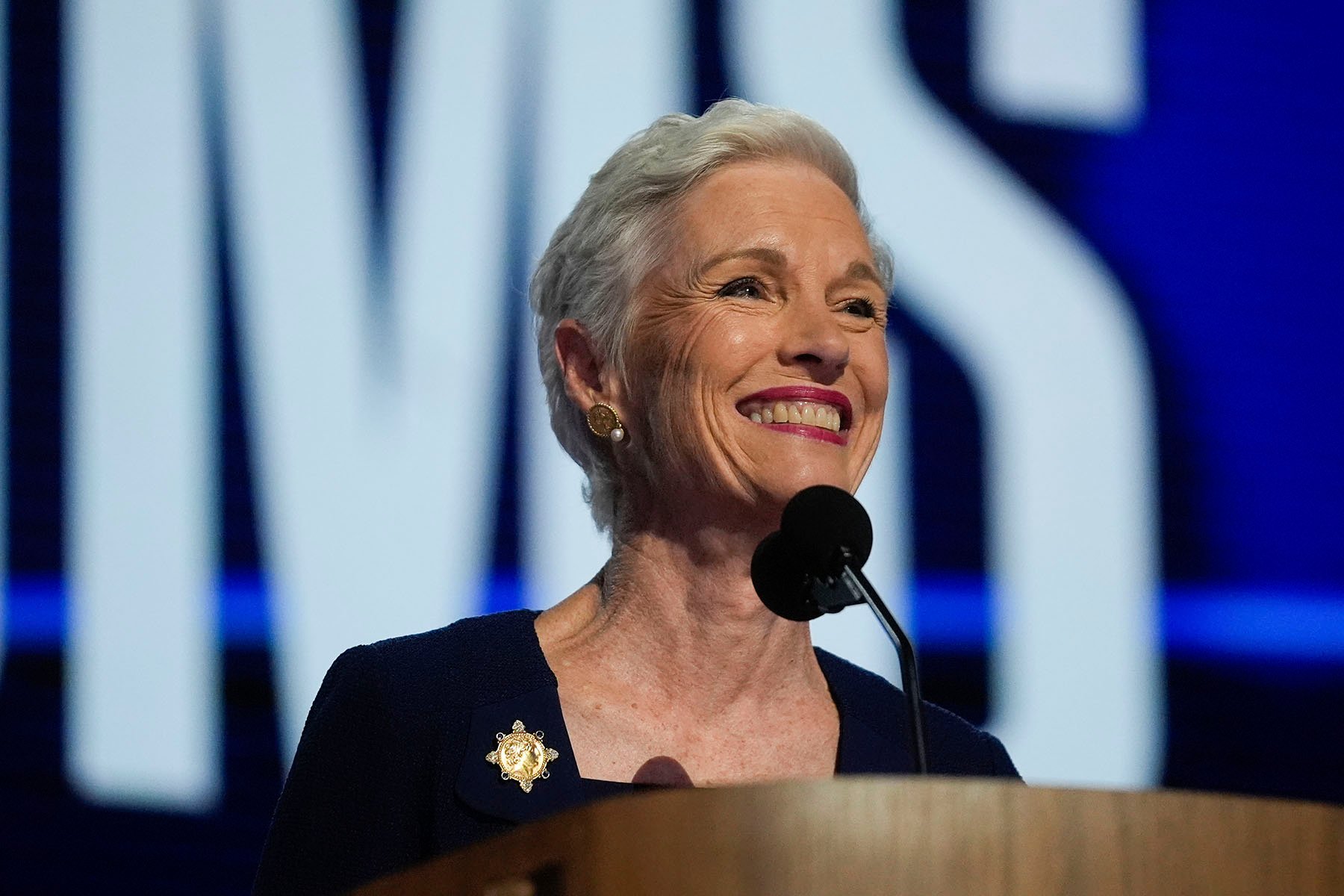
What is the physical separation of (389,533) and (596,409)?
784 millimetres

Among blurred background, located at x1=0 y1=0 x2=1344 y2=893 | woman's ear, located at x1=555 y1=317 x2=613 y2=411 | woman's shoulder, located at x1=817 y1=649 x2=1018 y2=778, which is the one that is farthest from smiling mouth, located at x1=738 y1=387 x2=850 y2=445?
blurred background, located at x1=0 y1=0 x2=1344 y2=893

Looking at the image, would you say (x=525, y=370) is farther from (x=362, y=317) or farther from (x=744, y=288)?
(x=744, y=288)

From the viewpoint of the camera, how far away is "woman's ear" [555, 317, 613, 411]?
7.25ft

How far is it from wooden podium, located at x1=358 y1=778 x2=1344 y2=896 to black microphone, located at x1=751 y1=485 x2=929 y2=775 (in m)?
0.40

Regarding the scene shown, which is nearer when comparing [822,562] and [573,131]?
[822,562]

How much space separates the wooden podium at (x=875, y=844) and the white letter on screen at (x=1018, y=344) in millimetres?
1782

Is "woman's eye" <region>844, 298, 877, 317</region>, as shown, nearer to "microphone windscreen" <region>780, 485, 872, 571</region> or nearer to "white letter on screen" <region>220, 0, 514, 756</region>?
"microphone windscreen" <region>780, 485, 872, 571</region>

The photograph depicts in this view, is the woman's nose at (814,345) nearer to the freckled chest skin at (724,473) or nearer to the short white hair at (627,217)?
the freckled chest skin at (724,473)

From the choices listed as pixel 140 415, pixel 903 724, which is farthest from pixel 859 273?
pixel 140 415

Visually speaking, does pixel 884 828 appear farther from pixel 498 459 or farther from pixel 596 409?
pixel 498 459

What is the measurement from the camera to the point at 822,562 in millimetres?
1580

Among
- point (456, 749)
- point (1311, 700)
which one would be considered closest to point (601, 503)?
point (456, 749)

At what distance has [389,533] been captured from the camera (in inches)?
112

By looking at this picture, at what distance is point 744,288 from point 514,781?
0.65 meters
